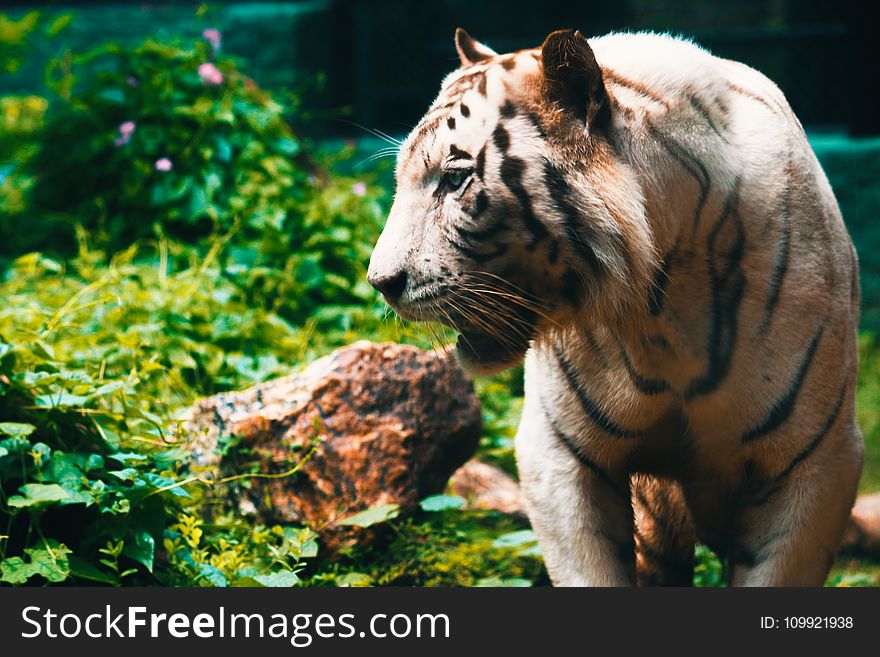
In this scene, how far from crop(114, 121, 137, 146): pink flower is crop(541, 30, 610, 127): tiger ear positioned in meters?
3.29

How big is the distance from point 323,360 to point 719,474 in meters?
1.40

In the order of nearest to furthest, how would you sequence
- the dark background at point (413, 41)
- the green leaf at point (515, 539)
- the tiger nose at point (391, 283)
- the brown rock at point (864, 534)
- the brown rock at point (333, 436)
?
the tiger nose at point (391, 283)
the brown rock at point (333, 436)
the green leaf at point (515, 539)
the brown rock at point (864, 534)
the dark background at point (413, 41)

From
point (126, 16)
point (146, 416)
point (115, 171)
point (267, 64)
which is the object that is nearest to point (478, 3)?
point (267, 64)

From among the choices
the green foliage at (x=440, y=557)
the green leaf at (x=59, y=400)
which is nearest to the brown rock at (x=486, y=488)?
the green foliage at (x=440, y=557)

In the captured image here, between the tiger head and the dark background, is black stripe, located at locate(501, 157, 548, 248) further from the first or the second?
the dark background

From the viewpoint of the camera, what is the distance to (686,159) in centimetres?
241

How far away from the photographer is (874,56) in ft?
21.6

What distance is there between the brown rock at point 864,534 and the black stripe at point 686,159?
2.49 meters

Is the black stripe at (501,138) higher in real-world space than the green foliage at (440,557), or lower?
higher

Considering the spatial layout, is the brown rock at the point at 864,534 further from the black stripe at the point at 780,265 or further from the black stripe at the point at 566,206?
the black stripe at the point at 566,206

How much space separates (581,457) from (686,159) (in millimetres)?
836

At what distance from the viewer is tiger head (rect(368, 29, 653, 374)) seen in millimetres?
2381

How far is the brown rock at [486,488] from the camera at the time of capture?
3.99 metres

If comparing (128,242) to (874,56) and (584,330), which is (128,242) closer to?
(584,330)
